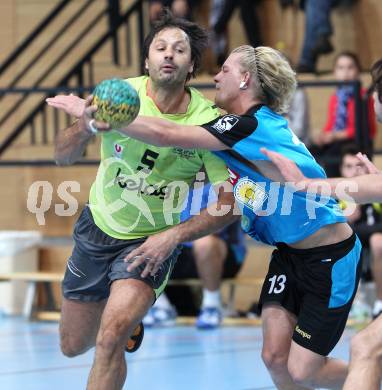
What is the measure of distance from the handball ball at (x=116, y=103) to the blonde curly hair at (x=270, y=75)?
31.3 inches

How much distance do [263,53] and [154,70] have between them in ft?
1.66

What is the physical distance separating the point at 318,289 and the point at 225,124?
2.79ft

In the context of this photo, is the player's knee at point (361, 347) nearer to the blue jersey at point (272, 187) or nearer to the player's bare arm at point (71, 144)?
the blue jersey at point (272, 187)

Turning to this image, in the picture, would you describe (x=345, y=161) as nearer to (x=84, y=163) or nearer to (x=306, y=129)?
(x=306, y=129)

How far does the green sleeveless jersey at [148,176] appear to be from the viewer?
463 cm

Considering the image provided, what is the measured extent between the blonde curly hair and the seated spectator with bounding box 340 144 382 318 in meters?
3.17

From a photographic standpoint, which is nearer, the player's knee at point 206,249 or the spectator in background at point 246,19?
the player's knee at point 206,249

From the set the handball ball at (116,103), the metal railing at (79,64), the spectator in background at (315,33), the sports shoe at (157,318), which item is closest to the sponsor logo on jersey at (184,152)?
the handball ball at (116,103)

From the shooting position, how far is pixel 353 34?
1085 cm

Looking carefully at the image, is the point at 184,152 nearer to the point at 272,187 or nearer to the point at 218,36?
the point at 272,187

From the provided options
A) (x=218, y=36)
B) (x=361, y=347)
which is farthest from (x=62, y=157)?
(x=218, y=36)

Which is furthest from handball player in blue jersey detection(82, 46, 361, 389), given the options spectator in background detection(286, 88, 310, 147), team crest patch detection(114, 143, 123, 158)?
spectator in background detection(286, 88, 310, 147)

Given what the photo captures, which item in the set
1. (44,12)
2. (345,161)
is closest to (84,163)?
(345,161)

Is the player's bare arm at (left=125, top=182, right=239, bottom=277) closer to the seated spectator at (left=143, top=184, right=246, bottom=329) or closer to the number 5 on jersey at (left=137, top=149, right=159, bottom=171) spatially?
the number 5 on jersey at (left=137, top=149, right=159, bottom=171)
